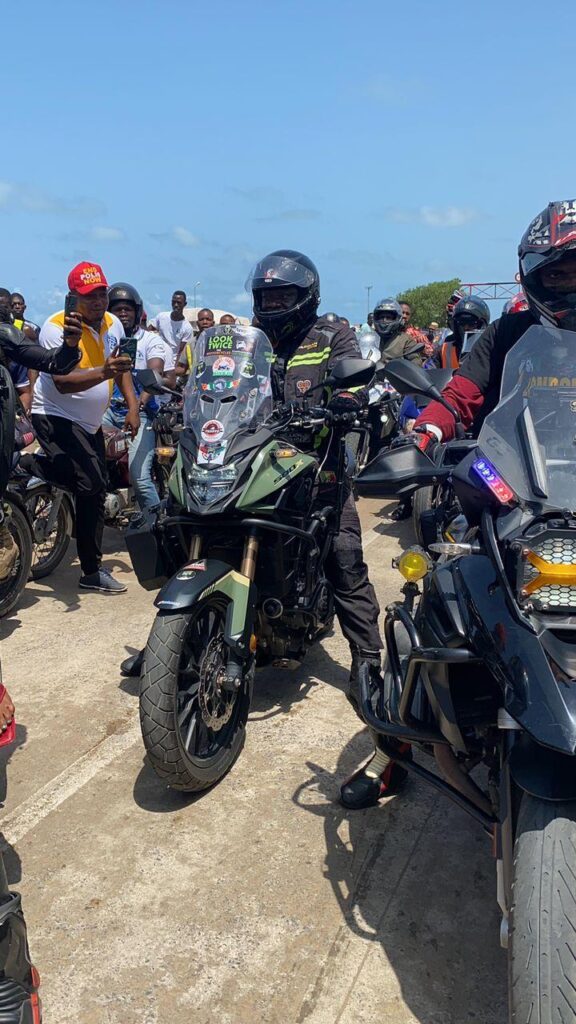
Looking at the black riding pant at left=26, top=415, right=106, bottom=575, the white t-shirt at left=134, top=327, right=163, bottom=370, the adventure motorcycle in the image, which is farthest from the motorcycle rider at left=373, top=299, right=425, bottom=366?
the adventure motorcycle

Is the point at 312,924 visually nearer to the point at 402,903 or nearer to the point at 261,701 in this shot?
the point at 402,903

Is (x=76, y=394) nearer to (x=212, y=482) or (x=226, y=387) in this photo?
(x=226, y=387)

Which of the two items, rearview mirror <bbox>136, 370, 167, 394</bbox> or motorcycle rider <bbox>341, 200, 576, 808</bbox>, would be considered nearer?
motorcycle rider <bbox>341, 200, 576, 808</bbox>

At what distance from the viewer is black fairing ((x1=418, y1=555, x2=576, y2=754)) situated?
1585 millimetres

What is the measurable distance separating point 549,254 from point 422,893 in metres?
2.04

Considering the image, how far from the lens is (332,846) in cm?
285

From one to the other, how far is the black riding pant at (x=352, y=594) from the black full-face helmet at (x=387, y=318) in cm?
674

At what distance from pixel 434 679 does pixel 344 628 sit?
198 centimetres

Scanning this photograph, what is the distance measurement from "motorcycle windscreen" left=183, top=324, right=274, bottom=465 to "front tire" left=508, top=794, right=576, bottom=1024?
6.71 feet

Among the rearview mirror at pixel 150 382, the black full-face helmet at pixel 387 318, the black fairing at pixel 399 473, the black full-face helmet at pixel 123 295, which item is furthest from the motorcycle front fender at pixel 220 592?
the black full-face helmet at pixel 387 318

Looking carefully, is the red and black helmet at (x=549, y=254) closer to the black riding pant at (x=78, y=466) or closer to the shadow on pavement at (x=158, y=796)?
the shadow on pavement at (x=158, y=796)

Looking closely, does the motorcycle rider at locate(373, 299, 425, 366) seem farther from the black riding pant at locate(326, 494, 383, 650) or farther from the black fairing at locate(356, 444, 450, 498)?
the black fairing at locate(356, 444, 450, 498)

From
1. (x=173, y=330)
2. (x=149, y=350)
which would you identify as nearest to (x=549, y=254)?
(x=149, y=350)

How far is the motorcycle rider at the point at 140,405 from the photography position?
6371 mm
